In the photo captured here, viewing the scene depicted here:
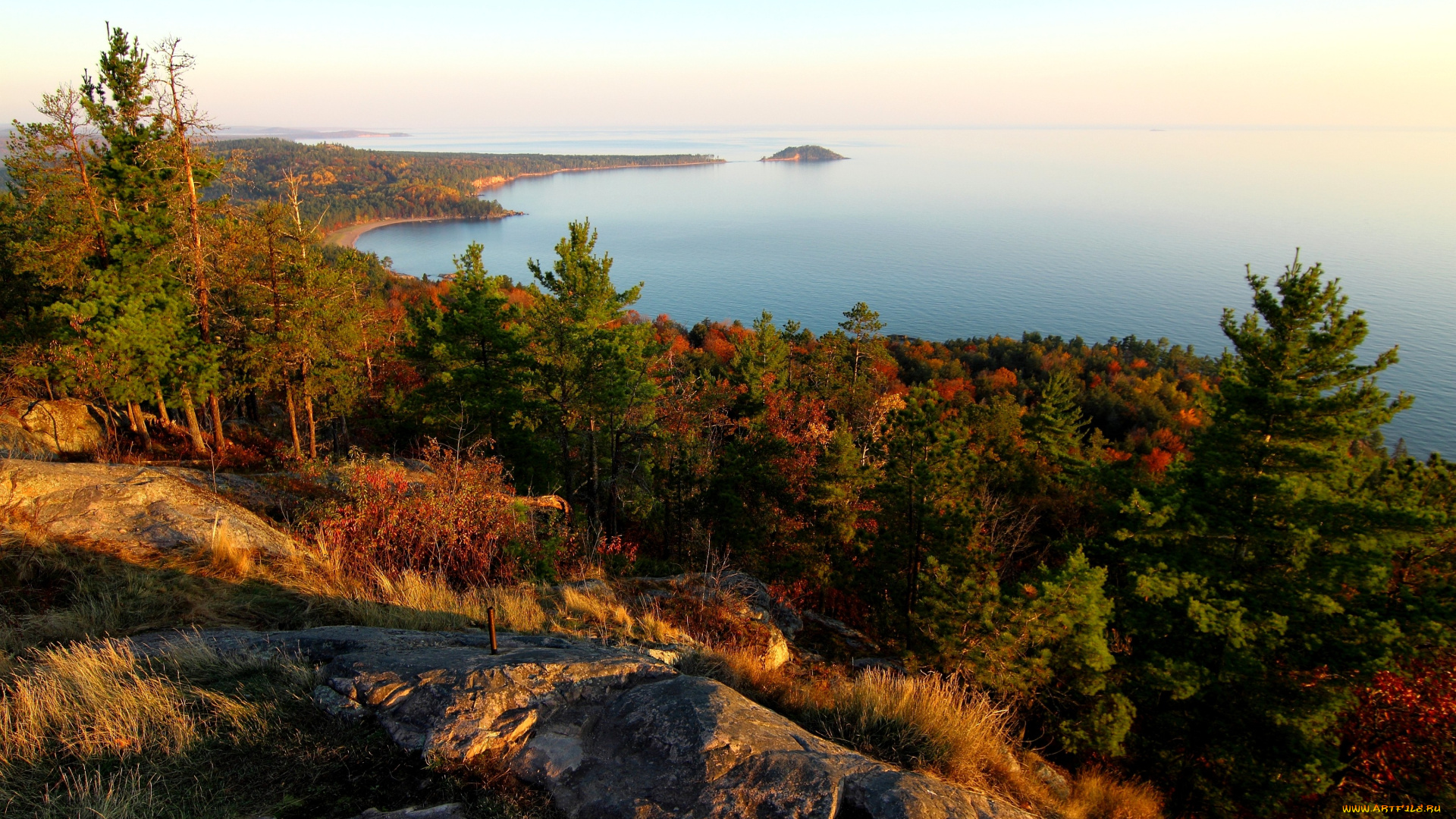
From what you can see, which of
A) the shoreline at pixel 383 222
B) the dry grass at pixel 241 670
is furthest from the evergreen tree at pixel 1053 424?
the shoreline at pixel 383 222

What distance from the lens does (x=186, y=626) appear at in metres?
5.05

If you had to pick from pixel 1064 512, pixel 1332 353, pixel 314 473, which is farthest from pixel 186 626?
pixel 1064 512

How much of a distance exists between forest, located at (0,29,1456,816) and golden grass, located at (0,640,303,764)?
3540 mm

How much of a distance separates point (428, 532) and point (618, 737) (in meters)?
4.80

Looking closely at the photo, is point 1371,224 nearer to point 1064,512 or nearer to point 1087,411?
point 1087,411

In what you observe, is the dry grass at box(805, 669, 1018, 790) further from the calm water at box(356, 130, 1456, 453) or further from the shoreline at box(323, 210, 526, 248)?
the shoreline at box(323, 210, 526, 248)

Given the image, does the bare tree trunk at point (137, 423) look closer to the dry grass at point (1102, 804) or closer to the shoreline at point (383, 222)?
the dry grass at point (1102, 804)

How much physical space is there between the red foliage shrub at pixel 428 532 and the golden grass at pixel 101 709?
2.89 meters

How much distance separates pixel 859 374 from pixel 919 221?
5320 inches

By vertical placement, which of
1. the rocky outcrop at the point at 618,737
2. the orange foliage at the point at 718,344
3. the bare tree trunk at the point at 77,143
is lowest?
the orange foliage at the point at 718,344

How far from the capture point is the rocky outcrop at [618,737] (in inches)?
127

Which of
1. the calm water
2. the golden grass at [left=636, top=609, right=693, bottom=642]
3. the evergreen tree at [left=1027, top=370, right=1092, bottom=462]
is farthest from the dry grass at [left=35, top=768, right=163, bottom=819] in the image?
the calm water

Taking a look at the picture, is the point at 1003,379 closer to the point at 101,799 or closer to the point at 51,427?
the point at 51,427

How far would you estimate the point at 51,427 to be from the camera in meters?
18.0
